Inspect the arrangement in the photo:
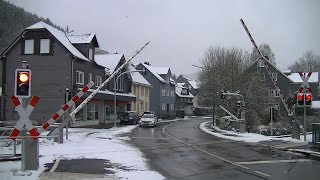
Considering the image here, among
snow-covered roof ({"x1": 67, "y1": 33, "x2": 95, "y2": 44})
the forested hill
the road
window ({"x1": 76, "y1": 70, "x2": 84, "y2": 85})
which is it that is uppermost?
the forested hill

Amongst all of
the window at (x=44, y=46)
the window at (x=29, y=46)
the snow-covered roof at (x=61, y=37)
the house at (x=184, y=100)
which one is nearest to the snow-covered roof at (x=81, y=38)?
the snow-covered roof at (x=61, y=37)

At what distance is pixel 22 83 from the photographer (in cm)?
1141

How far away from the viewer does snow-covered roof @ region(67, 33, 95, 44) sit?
44.8 m

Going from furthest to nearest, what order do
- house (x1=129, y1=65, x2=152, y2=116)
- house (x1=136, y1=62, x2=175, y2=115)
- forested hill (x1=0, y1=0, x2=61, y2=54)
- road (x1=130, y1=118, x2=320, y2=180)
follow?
house (x1=136, y1=62, x2=175, y2=115)
house (x1=129, y1=65, x2=152, y2=116)
forested hill (x1=0, y1=0, x2=61, y2=54)
road (x1=130, y1=118, x2=320, y2=180)

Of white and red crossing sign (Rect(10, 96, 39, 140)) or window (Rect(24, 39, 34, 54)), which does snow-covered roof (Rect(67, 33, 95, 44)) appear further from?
white and red crossing sign (Rect(10, 96, 39, 140))

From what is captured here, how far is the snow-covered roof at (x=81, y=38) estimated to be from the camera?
44.8 metres

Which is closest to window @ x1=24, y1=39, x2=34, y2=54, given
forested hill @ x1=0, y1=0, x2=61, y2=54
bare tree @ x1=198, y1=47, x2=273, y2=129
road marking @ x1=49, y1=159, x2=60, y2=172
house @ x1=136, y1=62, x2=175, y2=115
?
forested hill @ x1=0, y1=0, x2=61, y2=54

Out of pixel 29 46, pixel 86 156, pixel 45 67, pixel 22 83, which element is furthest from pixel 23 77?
pixel 29 46

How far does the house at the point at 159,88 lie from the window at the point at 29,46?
121ft

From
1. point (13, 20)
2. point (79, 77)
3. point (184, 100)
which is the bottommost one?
point (184, 100)

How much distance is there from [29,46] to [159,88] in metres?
41.5

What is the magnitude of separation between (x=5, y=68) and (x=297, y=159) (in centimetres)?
3295

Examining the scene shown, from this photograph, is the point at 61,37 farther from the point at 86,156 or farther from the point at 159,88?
the point at 159,88

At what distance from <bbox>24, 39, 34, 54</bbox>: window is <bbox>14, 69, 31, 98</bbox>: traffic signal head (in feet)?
101
